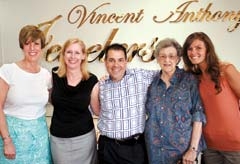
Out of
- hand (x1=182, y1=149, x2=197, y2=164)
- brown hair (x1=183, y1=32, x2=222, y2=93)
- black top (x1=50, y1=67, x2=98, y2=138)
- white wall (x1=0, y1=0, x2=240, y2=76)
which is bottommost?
hand (x1=182, y1=149, x2=197, y2=164)

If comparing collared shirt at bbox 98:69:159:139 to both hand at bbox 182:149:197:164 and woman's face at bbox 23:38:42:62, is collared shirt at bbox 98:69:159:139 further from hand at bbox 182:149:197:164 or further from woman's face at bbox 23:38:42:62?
woman's face at bbox 23:38:42:62

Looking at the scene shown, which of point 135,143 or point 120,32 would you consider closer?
point 135,143

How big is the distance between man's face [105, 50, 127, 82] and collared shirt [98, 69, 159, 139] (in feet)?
0.17

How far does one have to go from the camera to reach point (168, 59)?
6.99 ft

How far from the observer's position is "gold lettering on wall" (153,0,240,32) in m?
3.99

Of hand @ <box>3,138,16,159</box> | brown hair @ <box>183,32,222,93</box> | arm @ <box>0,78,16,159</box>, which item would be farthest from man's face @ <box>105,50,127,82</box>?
hand @ <box>3,138,16,159</box>

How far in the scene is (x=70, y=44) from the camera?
2346mm

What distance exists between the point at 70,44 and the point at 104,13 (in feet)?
6.68

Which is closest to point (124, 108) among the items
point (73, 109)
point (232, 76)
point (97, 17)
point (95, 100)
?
point (95, 100)

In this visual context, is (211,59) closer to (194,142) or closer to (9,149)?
(194,142)

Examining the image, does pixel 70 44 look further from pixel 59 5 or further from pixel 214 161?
pixel 59 5

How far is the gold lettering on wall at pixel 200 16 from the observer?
3986mm

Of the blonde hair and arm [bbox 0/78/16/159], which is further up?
the blonde hair

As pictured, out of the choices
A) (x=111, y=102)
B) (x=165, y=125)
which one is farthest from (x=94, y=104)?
(x=165, y=125)
